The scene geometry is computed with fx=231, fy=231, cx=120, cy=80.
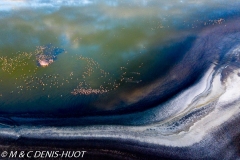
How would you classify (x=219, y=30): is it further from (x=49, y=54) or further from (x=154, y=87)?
(x=49, y=54)

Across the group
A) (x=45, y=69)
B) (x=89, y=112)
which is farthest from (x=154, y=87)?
(x=45, y=69)
